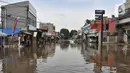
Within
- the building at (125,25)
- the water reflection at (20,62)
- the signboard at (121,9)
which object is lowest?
the water reflection at (20,62)

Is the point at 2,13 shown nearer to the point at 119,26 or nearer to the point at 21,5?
the point at 21,5

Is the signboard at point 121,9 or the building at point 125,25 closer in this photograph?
the building at point 125,25

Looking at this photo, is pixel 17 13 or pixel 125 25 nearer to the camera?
pixel 17 13

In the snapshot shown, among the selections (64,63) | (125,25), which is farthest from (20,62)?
(125,25)

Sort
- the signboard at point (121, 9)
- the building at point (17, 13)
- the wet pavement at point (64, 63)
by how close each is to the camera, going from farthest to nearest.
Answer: the signboard at point (121, 9)
the building at point (17, 13)
the wet pavement at point (64, 63)

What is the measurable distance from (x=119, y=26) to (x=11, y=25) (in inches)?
1136

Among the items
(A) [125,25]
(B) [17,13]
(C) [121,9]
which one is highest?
(C) [121,9]

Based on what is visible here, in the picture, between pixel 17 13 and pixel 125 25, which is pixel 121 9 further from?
pixel 17 13

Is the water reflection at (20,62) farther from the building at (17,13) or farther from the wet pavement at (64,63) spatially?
the building at (17,13)

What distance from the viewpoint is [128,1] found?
242ft

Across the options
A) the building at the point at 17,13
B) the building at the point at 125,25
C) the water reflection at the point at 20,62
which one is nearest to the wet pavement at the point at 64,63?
the water reflection at the point at 20,62

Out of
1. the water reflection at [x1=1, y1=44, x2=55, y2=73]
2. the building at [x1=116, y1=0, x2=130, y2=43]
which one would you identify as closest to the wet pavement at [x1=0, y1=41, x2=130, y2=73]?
the water reflection at [x1=1, y1=44, x2=55, y2=73]

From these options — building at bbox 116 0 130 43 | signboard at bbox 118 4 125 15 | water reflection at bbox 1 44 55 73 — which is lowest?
water reflection at bbox 1 44 55 73

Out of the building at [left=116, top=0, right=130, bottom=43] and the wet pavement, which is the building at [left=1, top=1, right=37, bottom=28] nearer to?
the building at [left=116, top=0, right=130, bottom=43]
